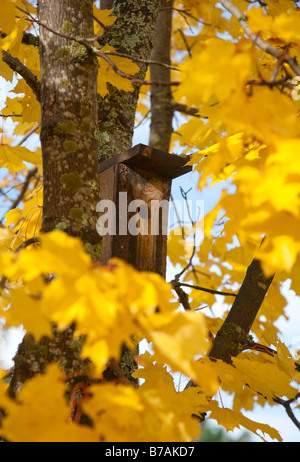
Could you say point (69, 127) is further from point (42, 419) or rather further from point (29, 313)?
point (42, 419)

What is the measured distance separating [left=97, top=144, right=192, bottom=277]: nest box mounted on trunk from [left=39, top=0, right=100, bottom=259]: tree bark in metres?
0.31

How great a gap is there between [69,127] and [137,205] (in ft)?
1.58

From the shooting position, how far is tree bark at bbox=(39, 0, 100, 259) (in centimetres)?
121

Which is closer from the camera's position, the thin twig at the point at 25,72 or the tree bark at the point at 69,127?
the tree bark at the point at 69,127

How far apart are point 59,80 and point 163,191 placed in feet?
2.02

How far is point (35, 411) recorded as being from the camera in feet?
2.43

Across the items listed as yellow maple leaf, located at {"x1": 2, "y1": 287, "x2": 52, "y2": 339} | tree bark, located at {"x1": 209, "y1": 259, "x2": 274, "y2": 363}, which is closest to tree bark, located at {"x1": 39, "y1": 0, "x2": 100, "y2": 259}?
yellow maple leaf, located at {"x1": 2, "y1": 287, "x2": 52, "y2": 339}

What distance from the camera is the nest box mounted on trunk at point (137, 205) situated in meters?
1.62

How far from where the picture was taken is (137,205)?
1.67 m

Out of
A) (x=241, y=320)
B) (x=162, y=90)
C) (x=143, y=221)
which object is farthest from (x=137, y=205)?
(x=162, y=90)

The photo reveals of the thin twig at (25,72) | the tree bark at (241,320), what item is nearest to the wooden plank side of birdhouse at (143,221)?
the tree bark at (241,320)

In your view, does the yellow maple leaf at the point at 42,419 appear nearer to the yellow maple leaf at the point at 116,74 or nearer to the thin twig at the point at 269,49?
the thin twig at the point at 269,49

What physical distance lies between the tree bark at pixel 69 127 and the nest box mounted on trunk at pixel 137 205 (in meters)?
0.31

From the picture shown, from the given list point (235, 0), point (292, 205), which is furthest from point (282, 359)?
point (235, 0)
